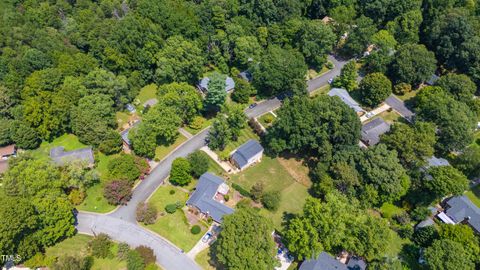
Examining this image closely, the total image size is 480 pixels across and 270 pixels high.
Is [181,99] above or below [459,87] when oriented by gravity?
below

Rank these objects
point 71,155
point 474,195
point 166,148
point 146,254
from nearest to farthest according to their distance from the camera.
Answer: point 146,254
point 71,155
point 474,195
point 166,148

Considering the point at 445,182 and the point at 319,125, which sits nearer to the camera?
the point at 445,182

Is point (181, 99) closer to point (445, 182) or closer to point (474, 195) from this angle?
point (445, 182)

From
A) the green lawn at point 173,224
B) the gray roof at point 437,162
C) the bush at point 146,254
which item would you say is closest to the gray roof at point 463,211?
the gray roof at point 437,162

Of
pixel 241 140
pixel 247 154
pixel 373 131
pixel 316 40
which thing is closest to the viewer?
pixel 247 154

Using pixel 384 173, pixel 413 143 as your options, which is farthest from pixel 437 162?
pixel 384 173

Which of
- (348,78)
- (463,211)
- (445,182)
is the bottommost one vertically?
(463,211)

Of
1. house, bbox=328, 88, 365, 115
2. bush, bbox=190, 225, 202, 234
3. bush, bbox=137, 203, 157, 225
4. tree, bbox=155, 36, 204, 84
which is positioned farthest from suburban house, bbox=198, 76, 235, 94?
bush, bbox=190, 225, 202, 234
